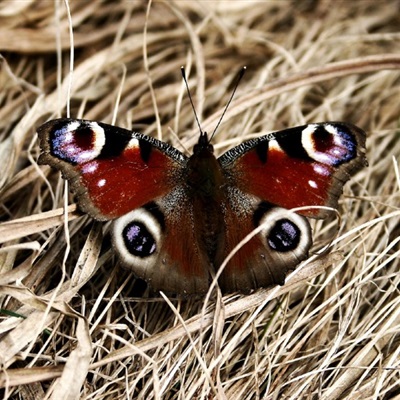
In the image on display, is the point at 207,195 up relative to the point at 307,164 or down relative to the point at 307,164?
down

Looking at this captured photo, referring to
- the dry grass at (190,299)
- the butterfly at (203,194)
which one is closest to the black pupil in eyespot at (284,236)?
the butterfly at (203,194)

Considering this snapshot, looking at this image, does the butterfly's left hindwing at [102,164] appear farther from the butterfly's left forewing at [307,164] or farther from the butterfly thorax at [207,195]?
the butterfly's left forewing at [307,164]

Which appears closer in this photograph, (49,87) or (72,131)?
(72,131)

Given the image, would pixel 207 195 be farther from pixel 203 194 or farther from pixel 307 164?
pixel 307 164

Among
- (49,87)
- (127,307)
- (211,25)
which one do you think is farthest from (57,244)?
(211,25)

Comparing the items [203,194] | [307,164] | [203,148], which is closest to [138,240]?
[203,194]

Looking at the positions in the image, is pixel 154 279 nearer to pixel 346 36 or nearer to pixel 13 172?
pixel 13 172
